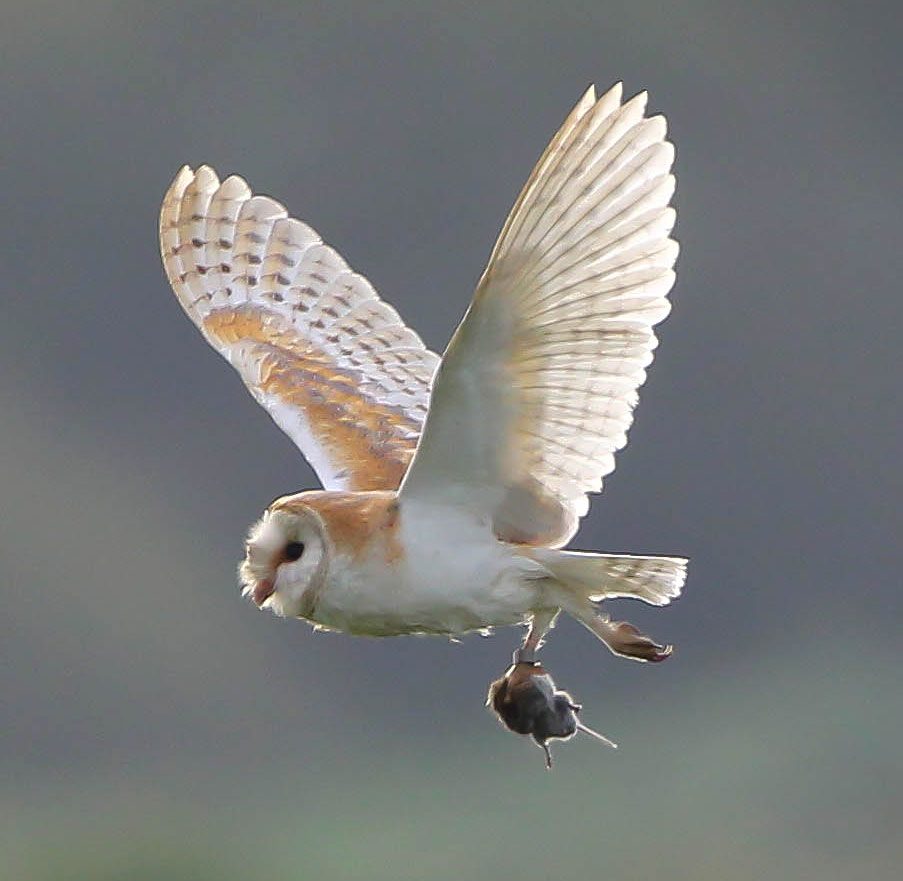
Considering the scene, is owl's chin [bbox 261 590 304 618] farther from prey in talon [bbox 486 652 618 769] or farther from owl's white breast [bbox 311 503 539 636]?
prey in talon [bbox 486 652 618 769]

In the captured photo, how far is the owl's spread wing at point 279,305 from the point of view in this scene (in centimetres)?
518

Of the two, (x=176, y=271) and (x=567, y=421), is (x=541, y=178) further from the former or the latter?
(x=176, y=271)

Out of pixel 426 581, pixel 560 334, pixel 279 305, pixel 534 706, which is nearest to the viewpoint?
pixel 560 334

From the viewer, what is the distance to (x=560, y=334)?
155 inches

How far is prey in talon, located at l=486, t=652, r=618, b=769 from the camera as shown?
4242mm

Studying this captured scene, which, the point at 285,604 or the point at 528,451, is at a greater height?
the point at 528,451

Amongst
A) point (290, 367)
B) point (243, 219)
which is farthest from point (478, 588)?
point (243, 219)

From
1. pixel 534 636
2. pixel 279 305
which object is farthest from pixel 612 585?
pixel 279 305

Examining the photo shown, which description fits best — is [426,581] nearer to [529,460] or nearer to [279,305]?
[529,460]

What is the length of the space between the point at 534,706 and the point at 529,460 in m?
0.50

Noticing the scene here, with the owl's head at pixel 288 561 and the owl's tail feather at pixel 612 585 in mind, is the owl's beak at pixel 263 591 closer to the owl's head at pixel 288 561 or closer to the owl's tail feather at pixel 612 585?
the owl's head at pixel 288 561

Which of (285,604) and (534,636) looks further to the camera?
(534,636)

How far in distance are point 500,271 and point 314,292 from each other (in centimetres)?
178

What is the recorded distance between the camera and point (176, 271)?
547 centimetres
